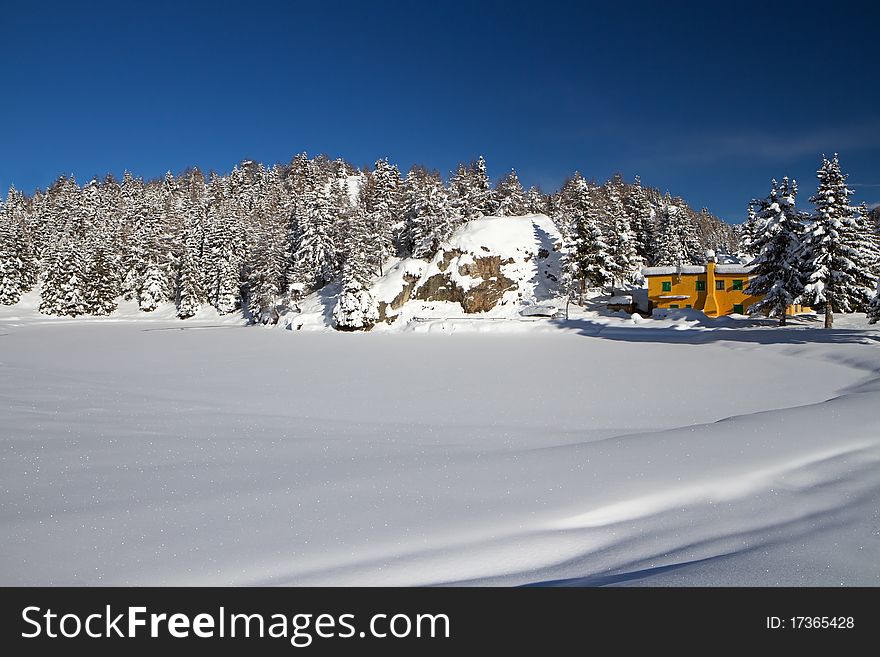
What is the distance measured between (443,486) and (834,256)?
37.1 m

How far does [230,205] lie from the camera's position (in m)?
76.6

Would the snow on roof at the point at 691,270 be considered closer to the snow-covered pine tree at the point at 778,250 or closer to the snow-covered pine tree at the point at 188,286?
the snow-covered pine tree at the point at 778,250

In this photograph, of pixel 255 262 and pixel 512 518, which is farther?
pixel 255 262

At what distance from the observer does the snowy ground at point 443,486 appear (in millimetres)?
3605

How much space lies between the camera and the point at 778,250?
35406 mm

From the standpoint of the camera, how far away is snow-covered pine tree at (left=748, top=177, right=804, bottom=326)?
112ft

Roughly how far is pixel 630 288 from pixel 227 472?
58259 millimetres

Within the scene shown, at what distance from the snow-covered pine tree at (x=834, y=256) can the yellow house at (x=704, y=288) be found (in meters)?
16.5

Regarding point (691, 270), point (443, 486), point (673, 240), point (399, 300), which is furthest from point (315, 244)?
point (443, 486)

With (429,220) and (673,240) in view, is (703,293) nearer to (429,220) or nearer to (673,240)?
(673,240)

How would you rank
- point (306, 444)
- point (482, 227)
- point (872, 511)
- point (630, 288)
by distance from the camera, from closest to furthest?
1. point (872, 511)
2. point (306, 444)
3. point (630, 288)
4. point (482, 227)

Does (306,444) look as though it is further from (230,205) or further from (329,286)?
(230,205)

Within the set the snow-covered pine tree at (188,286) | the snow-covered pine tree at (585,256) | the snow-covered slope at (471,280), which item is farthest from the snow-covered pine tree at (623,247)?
the snow-covered pine tree at (188,286)

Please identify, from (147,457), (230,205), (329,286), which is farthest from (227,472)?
(230,205)
